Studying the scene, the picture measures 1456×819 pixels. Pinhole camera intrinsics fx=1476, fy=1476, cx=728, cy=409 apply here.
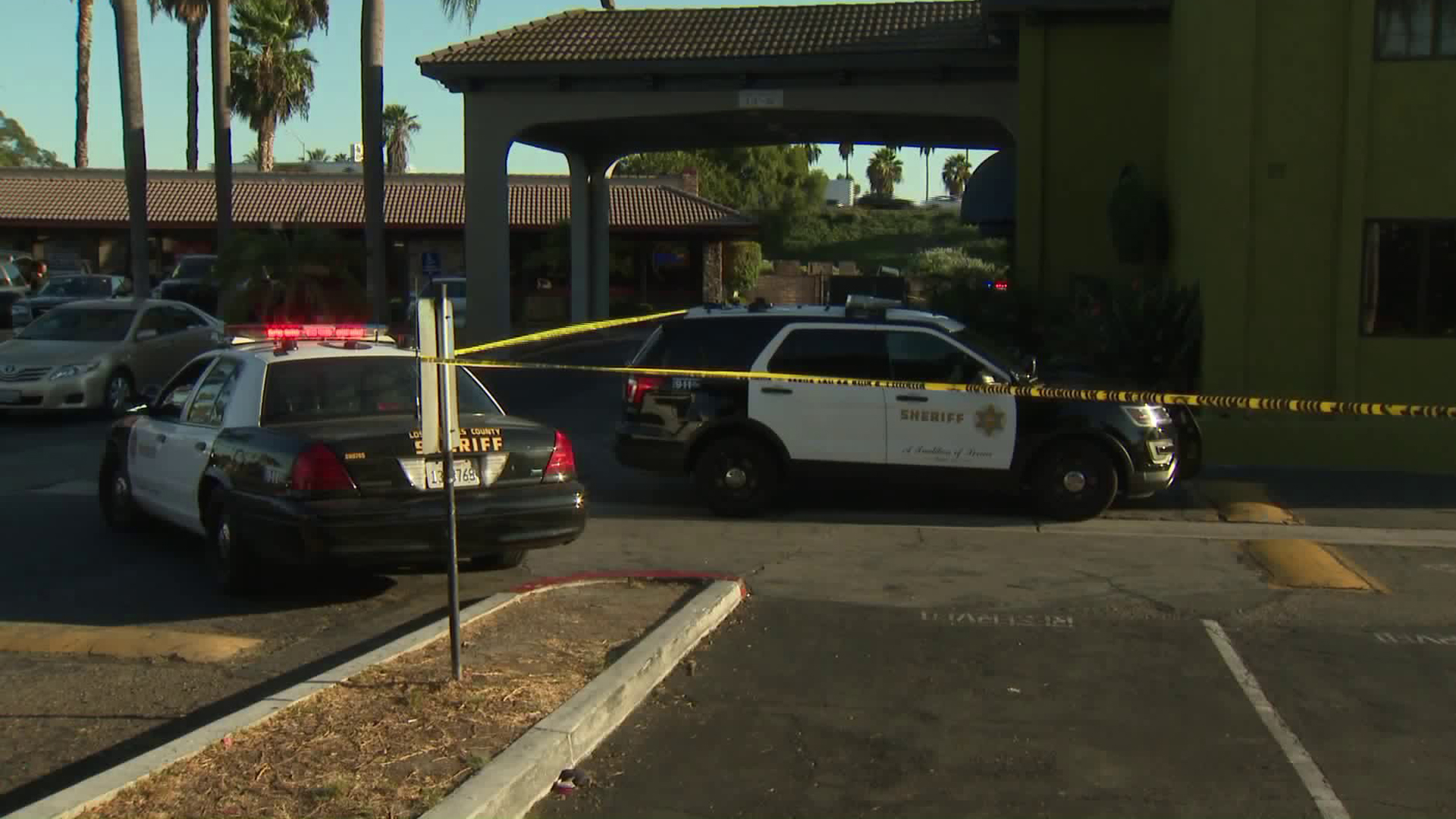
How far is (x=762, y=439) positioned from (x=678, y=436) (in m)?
0.68

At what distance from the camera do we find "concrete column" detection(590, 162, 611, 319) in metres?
34.2

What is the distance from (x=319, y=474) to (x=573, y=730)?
2.81 meters

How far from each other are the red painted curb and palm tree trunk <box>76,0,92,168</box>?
49.0 meters

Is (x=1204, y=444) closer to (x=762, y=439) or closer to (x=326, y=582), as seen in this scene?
(x=762, y=439)

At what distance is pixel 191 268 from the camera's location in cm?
3766

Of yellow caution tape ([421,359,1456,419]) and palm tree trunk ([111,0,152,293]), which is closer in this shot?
yellow caution tape ([421,359,1456,419])

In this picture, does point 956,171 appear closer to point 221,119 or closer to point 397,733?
point 221,119

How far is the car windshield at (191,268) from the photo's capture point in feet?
121

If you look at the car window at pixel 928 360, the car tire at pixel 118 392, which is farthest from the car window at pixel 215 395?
the car tire at pixel 118 392

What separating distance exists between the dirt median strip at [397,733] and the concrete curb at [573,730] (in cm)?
10

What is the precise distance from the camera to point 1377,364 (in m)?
15.0

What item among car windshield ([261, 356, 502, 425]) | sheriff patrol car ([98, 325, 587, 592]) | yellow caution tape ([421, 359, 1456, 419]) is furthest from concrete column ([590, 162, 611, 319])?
car windshield ([261, 356, 502, 425])

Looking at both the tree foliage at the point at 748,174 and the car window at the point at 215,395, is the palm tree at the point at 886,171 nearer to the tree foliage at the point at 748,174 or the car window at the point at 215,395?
the tree foliage at the point at 748,174

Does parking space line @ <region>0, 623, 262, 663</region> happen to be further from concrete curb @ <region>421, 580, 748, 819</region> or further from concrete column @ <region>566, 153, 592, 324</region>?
concrete column @ <region>566, 153, 592, 324</region>
